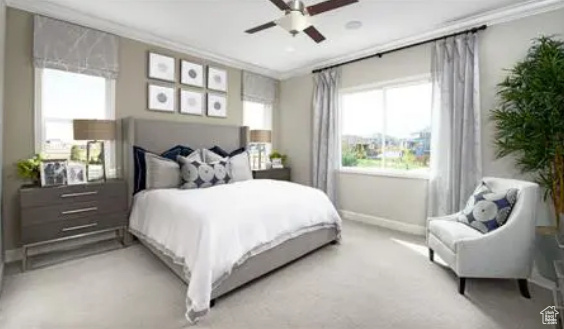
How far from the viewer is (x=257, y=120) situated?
5734 mm

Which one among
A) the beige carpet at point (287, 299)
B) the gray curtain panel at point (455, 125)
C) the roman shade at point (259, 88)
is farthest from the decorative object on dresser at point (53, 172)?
the gray curtain panel at point (455, 125)

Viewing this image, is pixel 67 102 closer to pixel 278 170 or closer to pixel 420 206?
pixel 278 170

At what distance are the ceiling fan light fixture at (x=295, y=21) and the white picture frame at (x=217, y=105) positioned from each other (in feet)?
8.79

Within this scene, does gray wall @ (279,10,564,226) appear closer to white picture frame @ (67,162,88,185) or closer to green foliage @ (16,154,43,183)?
white picture frame @ (67,162,88,185)

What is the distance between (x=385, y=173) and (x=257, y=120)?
2794 millimetres

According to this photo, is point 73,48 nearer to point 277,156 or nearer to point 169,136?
point 169,136

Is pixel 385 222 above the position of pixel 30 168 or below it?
below

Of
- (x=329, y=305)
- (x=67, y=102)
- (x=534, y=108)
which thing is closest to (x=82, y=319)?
(x=329, y=305)

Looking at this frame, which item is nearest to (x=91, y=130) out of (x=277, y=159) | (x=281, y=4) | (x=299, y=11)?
(x=281, y=4)

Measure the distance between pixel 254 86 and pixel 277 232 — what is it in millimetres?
3562

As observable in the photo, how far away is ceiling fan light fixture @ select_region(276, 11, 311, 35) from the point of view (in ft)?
7.41

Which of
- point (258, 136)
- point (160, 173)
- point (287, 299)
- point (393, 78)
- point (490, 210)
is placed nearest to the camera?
point (287, 299)

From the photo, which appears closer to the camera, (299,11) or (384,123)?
(299,11)

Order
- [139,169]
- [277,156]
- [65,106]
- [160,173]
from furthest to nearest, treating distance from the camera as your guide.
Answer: [277,156] < [139,169] < [160,173] < [65,106]
